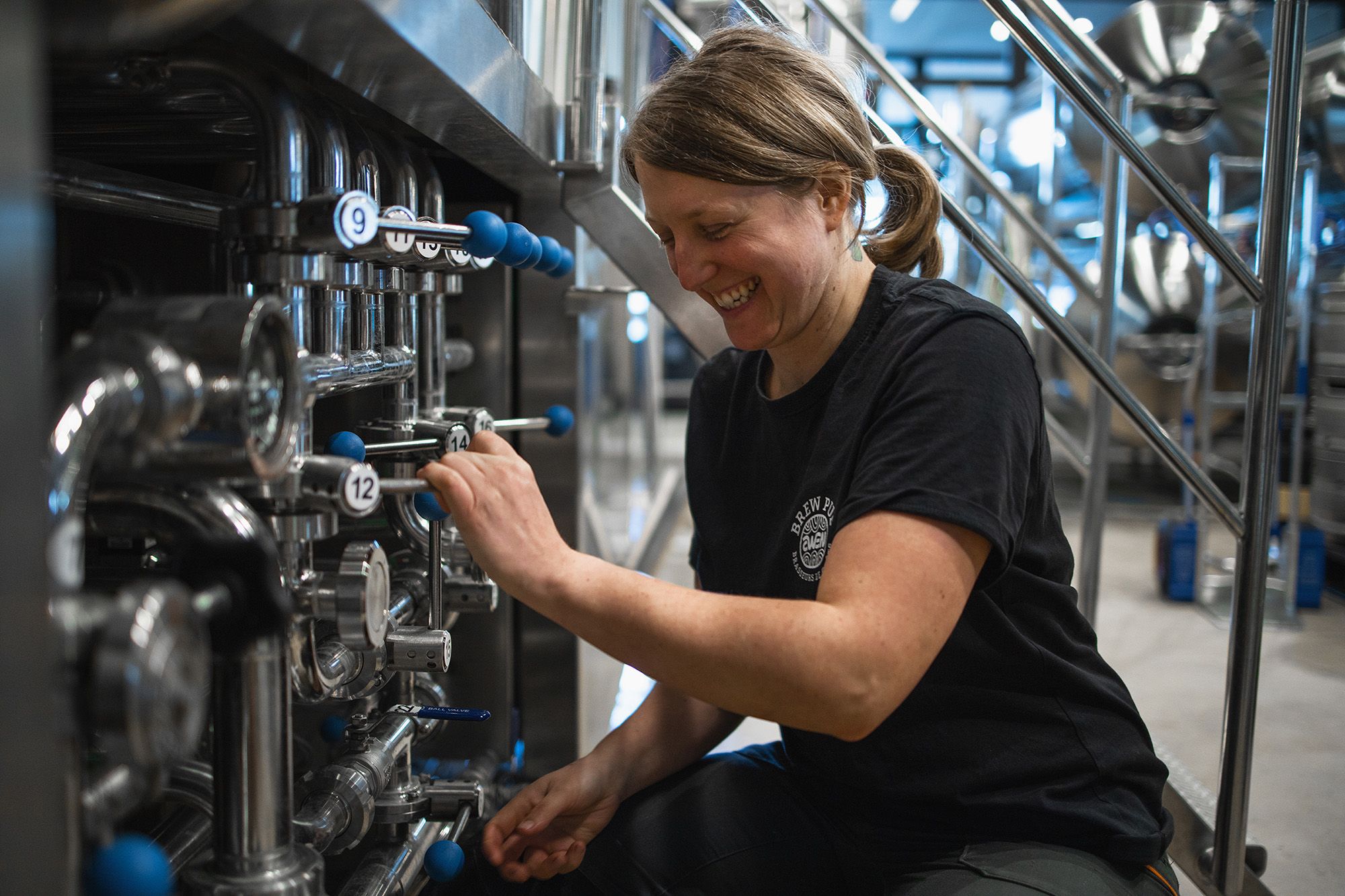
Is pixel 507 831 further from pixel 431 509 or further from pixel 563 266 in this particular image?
pixel 563 266

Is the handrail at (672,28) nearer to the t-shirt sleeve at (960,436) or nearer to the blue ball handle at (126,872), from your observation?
the t-shirt sleeve at (960,436)

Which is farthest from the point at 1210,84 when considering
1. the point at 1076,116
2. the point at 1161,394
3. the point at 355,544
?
the point at 355,544

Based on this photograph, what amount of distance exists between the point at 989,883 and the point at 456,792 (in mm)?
521

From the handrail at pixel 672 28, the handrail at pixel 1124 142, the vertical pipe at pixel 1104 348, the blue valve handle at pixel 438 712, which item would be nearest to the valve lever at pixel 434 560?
the blue valve handle at pixel 438 712

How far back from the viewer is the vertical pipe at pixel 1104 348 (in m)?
1.92

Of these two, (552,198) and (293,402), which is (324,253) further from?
(552,198)

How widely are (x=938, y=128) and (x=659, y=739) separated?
1.17m

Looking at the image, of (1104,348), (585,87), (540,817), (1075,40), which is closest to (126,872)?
(540,817)

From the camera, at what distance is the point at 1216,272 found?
3688mm

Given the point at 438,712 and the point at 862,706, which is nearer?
the point at 862,706

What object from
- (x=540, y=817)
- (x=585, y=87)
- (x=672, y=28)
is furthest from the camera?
(x=672, y=28)

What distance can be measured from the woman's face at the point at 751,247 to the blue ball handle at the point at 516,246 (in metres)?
0.15

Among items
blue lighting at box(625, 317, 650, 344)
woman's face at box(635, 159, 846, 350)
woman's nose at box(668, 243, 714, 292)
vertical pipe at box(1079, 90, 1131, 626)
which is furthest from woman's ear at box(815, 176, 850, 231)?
blue lighting at box(625, 317, 650, 344)

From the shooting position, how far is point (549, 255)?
1.09 m
